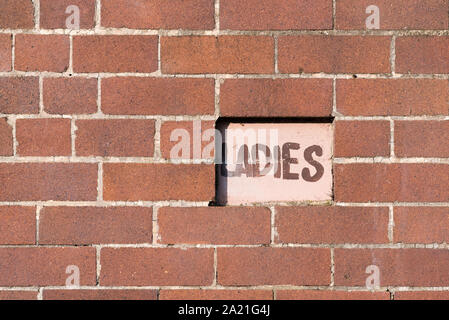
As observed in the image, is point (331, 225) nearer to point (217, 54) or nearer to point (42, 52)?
point (217, 54)

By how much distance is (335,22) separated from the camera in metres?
1.20

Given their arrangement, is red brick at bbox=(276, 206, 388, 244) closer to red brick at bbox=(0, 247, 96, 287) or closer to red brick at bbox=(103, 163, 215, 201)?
red brick at bbox=(103, 163, 215, 201)

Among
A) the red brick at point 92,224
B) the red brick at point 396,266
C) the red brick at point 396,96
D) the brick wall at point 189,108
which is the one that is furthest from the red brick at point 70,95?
the red brick at point 396,266

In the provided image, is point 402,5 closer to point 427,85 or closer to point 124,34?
point 427,85

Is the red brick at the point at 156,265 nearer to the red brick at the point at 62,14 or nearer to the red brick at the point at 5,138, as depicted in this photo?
the red brick at the point at 5,138

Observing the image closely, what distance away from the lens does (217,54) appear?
1194mm

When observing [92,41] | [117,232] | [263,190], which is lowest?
[117,232]

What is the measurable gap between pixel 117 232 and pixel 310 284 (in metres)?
0.51

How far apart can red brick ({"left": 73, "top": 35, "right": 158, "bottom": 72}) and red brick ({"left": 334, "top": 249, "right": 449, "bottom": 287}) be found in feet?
2.29

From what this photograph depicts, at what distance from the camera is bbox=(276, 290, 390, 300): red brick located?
1205 mm

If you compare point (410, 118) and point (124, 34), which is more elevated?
point (124, 34)

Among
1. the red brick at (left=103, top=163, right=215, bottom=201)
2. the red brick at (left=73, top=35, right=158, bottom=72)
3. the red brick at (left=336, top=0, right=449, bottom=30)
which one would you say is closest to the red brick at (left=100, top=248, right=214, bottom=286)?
the red brick at (left=103, top=163, right=215, bottom=201)

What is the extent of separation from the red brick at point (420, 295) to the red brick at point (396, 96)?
0.46m
